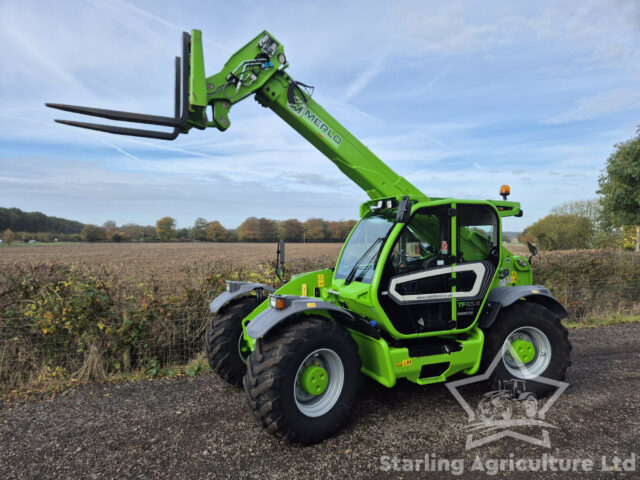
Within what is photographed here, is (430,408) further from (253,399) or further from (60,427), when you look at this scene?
(60,427)

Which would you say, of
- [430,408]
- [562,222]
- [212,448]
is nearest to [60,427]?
[212,448]

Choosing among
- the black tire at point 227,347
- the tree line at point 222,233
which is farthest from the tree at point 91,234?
the black tire at point 227,347

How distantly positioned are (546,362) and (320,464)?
309 centimetres

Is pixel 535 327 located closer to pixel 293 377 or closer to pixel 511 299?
pixel 511 299

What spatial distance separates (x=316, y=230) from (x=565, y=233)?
21.1 m

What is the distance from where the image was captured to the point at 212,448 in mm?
3514

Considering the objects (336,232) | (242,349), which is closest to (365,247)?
(242,349)

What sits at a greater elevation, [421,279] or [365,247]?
[365,247]

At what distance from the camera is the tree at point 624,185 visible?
14234 millimetres

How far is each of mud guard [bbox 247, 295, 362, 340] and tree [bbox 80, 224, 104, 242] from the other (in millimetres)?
49243

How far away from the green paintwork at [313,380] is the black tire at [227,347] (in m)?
1.30

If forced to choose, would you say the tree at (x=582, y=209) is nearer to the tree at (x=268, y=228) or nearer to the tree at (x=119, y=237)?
the tree at (x=268, y=228)

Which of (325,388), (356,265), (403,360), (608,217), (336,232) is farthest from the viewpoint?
(608,217)

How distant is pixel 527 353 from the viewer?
187 inches
